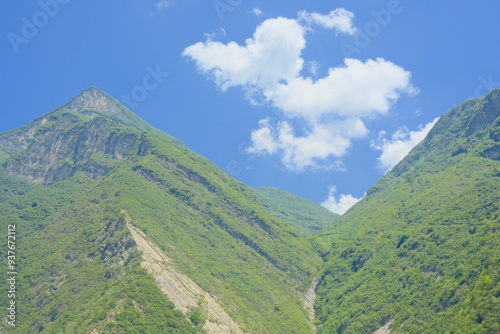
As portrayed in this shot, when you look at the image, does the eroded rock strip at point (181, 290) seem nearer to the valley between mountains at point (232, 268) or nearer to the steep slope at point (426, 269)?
the valley between mountains at point (232, 268)

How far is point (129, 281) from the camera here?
127 metres

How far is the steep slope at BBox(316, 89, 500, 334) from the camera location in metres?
113

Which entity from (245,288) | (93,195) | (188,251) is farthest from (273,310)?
(93,195)

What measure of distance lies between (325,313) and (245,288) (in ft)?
76.4

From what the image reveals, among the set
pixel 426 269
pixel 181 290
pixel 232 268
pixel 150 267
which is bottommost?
pixel 426 269

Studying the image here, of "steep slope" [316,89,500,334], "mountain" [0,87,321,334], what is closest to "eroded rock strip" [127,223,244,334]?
"mountain" [0,87,321,334]

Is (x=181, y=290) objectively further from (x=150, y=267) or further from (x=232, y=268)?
(x=232, y=268)

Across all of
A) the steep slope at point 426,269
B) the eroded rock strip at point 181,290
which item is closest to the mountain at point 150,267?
the eroded rock strip at point 181,290

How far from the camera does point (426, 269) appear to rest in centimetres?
14062

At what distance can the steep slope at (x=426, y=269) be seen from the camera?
113 meters

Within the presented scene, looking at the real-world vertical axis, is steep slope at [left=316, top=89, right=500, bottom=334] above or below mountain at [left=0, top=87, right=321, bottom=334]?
below

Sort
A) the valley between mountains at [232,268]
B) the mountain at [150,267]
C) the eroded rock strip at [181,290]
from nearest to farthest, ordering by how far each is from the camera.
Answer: the valley between mountains at [232,268], the mountain at [150,267], the eroded rock strip at [181,290]

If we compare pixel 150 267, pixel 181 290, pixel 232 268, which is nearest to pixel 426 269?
pixel 232 268

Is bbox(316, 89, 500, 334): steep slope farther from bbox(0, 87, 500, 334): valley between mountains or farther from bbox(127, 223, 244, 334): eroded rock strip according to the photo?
bbox(127, 223, 244, 334): eroded rock strip
